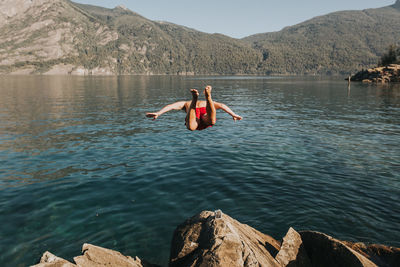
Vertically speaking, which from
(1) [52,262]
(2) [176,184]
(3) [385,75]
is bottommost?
(2) [176,184]

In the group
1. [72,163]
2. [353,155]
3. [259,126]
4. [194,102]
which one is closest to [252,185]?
[194,102]

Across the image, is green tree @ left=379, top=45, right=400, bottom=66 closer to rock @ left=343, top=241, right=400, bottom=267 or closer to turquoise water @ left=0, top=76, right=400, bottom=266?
turquoise water @ left=0, top=76, right=400, bottom=266

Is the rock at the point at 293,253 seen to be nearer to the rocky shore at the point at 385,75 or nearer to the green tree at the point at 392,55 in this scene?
the rocky shore at the point at 385,75

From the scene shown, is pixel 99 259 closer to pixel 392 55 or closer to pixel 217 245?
pixel 217 245

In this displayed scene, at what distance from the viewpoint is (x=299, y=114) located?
36.9 meters

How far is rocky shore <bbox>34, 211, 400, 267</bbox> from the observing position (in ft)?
18.3

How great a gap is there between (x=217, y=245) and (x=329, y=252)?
10.6ft

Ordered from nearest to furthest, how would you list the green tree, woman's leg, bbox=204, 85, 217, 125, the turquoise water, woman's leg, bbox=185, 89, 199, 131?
woman's leg, bbox=204, 85, 217, 125 → woman's leg, bbox=185, 89, 199, 131 → the turquoise water → the green tree

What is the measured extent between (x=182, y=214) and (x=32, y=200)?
7.73 meters

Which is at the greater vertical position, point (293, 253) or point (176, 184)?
point (293, 253)

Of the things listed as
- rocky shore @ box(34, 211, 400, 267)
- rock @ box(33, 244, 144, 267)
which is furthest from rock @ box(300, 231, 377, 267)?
rock @ box(33, 244, 144, 267)

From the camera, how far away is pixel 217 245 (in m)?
5.75

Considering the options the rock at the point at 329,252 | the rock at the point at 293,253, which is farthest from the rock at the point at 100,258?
the rock at the point at 329,252

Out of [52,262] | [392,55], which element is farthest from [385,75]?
[52,262]
